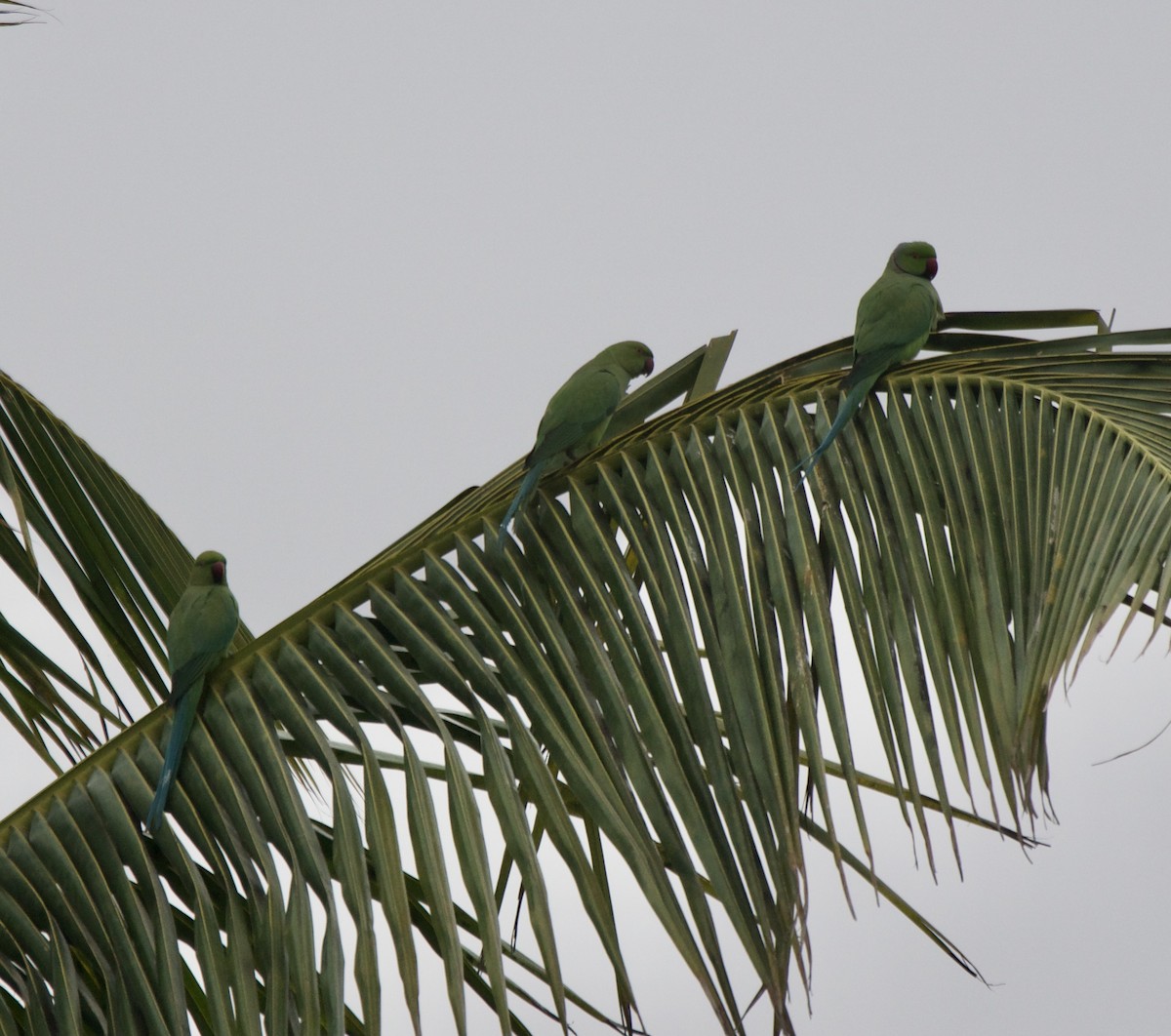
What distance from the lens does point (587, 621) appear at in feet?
6.98

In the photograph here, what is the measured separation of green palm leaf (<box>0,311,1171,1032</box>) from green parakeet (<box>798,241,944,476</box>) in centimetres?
Result: 4

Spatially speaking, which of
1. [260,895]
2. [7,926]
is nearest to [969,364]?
[260,895]

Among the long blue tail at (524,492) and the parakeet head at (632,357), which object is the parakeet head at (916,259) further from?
the long blue tail at (524,492)

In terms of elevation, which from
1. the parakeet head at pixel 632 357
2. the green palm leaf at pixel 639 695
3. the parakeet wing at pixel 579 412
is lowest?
the green palm leaf at pixel 639 695

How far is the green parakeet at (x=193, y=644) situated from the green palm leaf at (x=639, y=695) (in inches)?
1.1

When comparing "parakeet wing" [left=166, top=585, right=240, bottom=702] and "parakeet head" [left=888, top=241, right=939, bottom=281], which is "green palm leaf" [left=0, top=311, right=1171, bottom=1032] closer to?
"parakeet wing" [left=166, top=585, right=240, bottom=702]

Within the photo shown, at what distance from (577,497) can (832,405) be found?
0.47 m

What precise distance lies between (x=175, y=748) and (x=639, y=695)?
67cm

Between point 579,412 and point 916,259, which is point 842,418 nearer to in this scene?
point 579,412

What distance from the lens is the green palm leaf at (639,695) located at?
5.95 feet

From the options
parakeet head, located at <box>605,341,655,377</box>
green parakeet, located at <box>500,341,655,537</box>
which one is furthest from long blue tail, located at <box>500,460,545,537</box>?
parakeet head, located at <box>605,341,655,377</box>

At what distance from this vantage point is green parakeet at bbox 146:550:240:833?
2033 millimetres

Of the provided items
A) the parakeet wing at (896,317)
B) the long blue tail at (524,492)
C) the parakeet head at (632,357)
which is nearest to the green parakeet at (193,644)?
the long blue tail at (524,492)

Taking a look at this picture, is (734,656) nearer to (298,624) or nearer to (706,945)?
(706,945)
